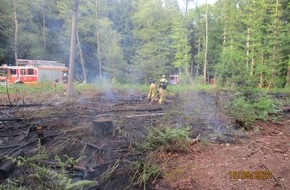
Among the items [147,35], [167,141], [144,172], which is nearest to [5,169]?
[144,172]

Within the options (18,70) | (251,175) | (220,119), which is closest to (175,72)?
(18,70)

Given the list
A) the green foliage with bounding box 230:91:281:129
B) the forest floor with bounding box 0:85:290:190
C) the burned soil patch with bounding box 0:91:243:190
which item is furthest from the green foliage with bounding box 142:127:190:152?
the green foliage with bounding box 230:91:281:129

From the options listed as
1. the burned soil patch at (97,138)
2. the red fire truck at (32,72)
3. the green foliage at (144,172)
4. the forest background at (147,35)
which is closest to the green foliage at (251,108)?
the burned soil patch at (97,138)

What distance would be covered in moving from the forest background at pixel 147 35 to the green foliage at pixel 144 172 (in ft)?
62.4

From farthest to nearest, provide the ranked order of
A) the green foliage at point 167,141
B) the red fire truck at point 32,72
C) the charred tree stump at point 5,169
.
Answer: the red fire truck at point 32,72 < the green foliage at point 167,141 < the charred tree stump at point 5,169

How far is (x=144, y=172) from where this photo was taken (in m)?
A: 4.29

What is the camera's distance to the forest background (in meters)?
25.1

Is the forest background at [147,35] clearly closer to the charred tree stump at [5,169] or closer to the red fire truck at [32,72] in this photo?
the red fire truck at [32,72]

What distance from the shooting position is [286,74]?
26.5m

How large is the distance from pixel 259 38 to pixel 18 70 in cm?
2430

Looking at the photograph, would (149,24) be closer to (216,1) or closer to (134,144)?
(216,1)

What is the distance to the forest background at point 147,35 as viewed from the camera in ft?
82.2

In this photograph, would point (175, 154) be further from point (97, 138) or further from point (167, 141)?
point (97, 138)

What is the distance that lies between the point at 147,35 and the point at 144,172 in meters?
28.9
